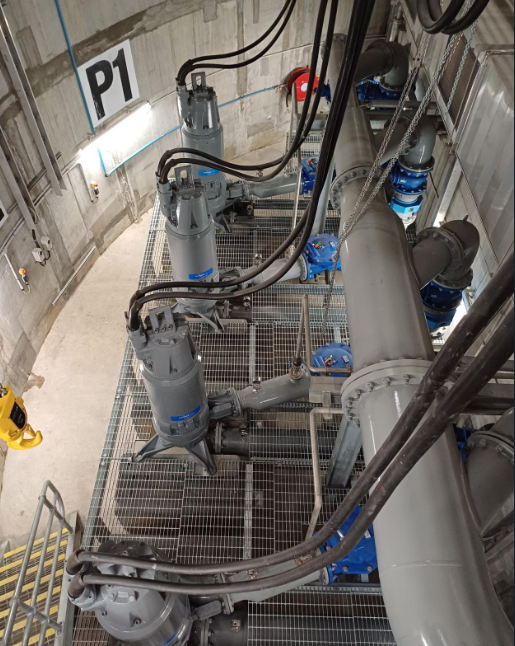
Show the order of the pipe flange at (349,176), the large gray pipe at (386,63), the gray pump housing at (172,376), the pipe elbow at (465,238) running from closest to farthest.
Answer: the pipe flange at (349,176) < the gray pump housing at (172,376) < the pipe elbow at (465,238) < the large gray pipe at (386,63)

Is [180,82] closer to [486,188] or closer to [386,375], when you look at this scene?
[486,188]

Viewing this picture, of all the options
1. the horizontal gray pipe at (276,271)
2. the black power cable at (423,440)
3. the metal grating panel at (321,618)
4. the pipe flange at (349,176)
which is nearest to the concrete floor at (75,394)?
the horizontal gray pipe at (276,271)

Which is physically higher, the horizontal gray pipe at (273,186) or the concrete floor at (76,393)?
the horizontal gray pipe at (273,186)

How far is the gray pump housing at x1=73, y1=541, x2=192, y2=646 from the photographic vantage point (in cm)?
272

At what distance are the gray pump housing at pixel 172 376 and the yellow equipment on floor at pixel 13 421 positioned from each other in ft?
4.09

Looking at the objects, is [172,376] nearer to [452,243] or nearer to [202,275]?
[202,275]

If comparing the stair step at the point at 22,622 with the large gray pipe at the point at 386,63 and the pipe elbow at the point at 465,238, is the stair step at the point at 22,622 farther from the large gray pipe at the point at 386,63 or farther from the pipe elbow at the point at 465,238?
the large gray pipe at the point at 386,63

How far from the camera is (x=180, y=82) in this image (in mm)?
5352

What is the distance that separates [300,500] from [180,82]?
179 inches

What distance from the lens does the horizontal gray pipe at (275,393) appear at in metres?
4.16

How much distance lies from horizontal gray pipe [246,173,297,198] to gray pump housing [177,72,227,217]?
586 millimetres

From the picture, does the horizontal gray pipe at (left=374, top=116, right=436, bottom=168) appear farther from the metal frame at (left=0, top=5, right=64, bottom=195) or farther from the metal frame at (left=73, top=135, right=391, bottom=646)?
the metal frame at (left=0, top=5, right=64, bottom=195)

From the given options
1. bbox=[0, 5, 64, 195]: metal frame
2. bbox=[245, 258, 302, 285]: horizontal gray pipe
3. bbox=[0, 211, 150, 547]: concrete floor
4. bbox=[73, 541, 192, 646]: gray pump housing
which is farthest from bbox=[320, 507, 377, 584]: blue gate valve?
bbox=[0, 5, 64, 195]: metal frame

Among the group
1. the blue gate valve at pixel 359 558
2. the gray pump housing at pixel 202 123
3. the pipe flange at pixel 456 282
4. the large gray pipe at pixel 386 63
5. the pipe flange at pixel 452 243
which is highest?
the large gray pipe at pixel 386 63
